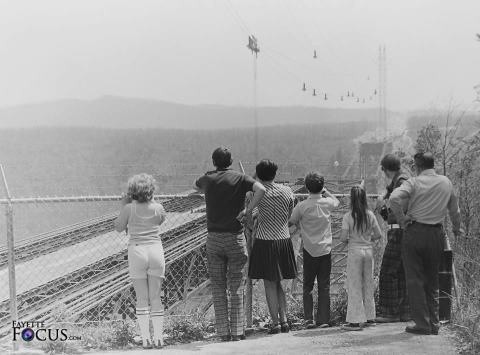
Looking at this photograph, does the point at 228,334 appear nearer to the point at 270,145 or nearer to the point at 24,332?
the point at 24,332

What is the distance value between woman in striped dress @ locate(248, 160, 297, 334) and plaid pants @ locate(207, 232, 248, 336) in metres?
0.24

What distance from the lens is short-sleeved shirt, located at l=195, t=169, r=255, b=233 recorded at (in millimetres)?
5492

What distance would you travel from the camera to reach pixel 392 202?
554 centimetres

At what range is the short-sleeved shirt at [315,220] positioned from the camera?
5926 mm

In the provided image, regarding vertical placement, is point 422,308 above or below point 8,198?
below

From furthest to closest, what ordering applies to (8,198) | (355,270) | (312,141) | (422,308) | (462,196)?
(312,141)
(462,196)
(355,270)
(422,308)
(8,198)

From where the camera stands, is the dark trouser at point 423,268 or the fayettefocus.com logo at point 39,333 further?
the dark trouser at point 423,268

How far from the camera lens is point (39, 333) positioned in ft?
→ 17.7

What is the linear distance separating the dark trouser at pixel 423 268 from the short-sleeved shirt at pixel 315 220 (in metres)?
0.74

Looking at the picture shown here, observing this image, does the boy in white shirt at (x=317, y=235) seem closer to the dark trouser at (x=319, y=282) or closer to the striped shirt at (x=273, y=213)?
the dark trouser at (x=319, y=282)

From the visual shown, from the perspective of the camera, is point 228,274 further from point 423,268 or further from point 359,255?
point 423,268

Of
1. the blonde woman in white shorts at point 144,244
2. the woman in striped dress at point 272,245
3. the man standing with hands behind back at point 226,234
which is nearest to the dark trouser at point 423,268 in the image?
the woman in striped dress at point 272,245

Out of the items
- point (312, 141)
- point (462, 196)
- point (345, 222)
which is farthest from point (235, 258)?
point (312, 141)

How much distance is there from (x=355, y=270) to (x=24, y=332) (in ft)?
9.90
